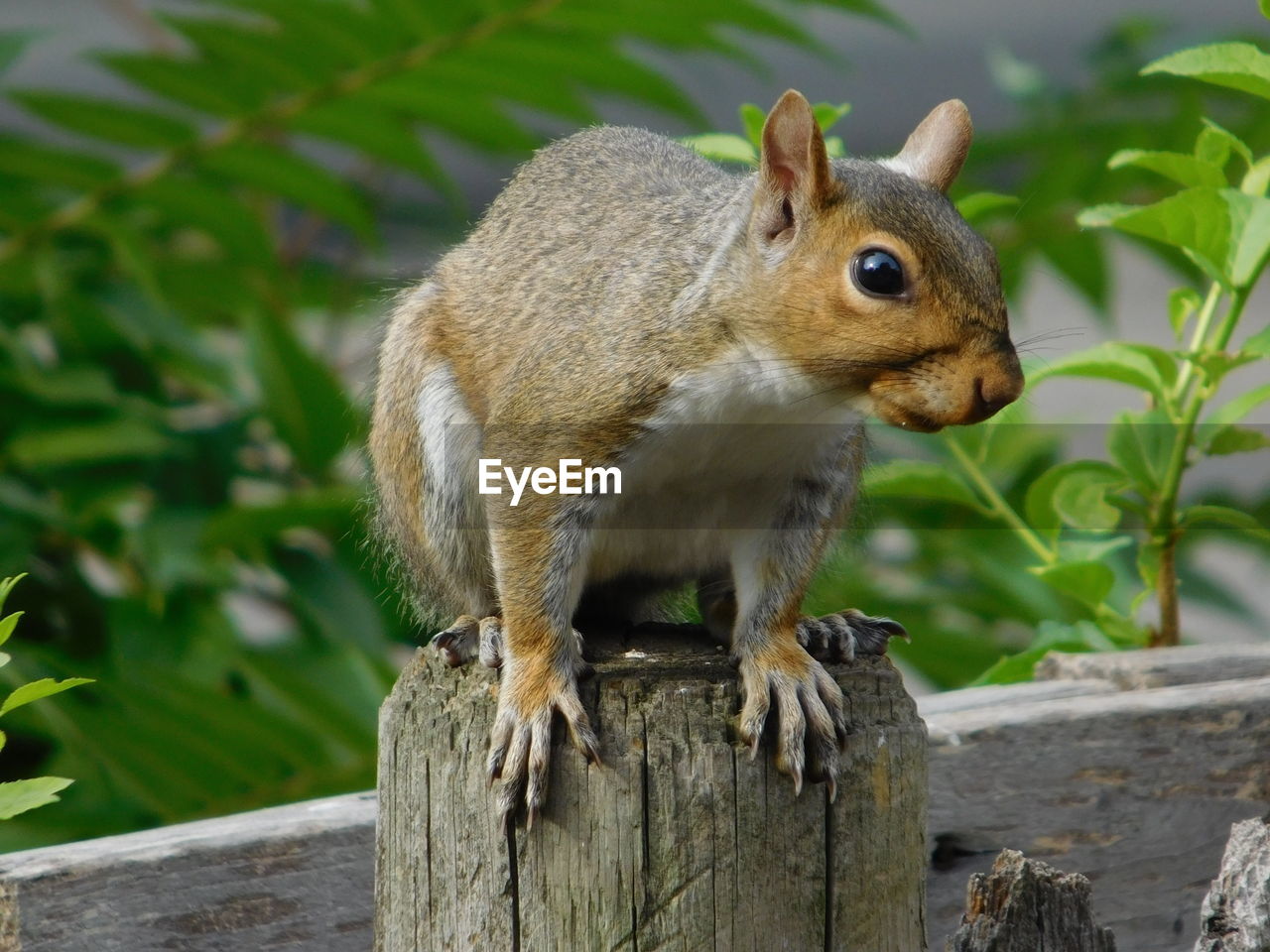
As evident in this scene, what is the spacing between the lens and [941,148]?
61.2 inches

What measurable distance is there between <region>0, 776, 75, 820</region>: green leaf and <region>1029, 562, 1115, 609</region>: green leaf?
3.76ft

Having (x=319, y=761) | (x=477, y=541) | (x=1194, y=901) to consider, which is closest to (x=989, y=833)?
(x=1194, y=901)

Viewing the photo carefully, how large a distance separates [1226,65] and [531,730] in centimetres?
99

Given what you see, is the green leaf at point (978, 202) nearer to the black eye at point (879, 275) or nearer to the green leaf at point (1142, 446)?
the green leaf at point (1142, 446)

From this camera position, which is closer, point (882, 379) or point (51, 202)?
point (882, 379)

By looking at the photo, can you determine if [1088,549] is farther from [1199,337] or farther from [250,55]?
[250,55]

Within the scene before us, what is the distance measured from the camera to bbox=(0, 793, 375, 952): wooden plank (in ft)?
4.24

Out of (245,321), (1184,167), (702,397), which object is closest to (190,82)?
(245,321)

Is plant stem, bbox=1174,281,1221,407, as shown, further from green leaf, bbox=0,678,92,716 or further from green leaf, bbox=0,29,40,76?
green leaf, bbox=0,29,40,76

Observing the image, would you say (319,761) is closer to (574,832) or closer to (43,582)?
(43,582)

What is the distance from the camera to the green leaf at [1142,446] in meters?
1.92

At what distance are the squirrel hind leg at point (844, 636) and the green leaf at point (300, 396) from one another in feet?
4.52

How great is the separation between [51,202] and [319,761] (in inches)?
48.5

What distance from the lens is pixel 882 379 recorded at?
134cm
